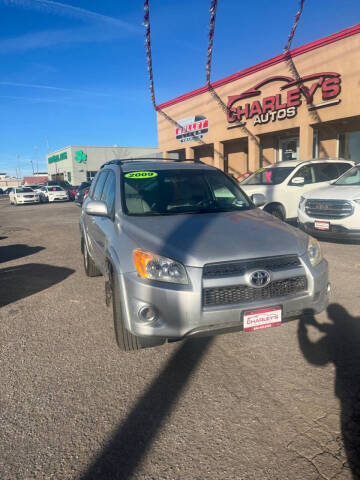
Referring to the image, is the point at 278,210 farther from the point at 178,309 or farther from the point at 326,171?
the point at 178,309

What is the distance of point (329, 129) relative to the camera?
1461 centimetres

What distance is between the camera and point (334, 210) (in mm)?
7223

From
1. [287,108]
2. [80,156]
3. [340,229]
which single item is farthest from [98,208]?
[80,156]

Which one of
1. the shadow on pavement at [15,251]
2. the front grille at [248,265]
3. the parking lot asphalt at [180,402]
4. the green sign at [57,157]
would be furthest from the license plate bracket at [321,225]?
the green sign at [57,157]

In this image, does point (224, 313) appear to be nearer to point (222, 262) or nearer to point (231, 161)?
point (222, 262)

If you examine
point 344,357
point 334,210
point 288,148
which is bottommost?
point 344,357

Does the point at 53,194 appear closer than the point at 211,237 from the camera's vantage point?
No

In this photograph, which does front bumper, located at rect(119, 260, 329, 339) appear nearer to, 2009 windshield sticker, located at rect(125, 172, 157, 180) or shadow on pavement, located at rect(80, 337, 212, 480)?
shadow on pavement, located at rect(80, 337, 212, 480)

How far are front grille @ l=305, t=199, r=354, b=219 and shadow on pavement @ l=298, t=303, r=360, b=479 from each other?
3472mm

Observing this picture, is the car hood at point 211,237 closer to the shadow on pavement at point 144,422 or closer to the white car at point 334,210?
the shadow on pavement at point 144,422

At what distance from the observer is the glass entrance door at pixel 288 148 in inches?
627

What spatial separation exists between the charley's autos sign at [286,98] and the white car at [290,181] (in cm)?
463

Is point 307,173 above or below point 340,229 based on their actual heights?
above

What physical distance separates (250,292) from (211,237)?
1.87 feet
